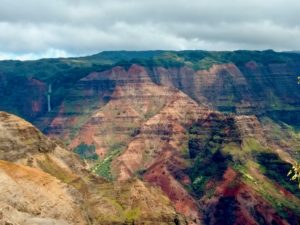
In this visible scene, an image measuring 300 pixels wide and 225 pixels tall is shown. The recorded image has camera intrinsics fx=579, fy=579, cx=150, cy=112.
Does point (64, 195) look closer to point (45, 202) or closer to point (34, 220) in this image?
point (45, 202)

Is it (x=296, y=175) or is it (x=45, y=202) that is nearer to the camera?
(x=296, y=175)

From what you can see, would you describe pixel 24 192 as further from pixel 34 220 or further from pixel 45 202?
pixel 34 220

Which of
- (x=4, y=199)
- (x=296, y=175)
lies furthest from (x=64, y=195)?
(x=296, y=175)

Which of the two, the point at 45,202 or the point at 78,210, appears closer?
the point at 45,202

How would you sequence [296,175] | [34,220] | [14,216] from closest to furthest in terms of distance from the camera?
[296,175] < [14,216] < [34,220]

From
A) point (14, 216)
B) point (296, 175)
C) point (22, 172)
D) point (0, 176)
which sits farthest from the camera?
point (22, 172)

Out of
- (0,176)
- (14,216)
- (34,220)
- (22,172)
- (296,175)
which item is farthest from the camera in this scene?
(22,172)

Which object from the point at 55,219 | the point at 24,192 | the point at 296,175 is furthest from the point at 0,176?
the point at 296,175

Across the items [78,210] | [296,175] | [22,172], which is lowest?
[78,210]

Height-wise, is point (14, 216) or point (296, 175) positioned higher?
point (296, 175)
